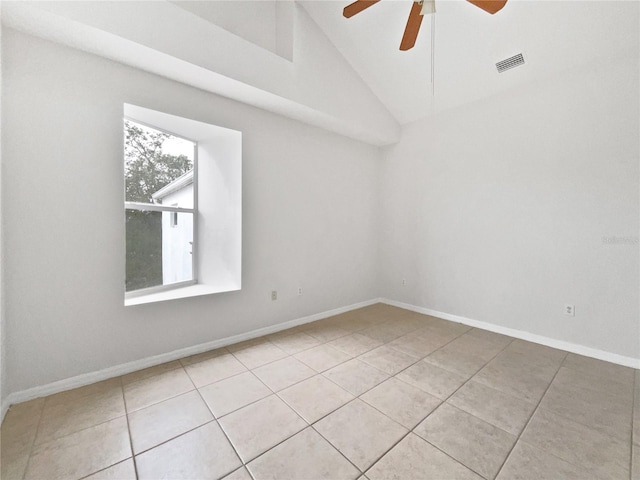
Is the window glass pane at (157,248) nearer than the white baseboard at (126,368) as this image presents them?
No

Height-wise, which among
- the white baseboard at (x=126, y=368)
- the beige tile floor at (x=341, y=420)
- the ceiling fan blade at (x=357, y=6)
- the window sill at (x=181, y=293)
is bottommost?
the beige tile floor at (x=341, y=420)

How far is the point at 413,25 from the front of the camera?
2.06 metres

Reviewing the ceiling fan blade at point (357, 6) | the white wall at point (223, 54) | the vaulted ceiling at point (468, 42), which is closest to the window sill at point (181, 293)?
the white wall at point (223, 54)

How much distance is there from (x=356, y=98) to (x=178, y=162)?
2.40 m

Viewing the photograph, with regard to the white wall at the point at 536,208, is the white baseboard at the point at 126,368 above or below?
below

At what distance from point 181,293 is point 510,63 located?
426 centimetres

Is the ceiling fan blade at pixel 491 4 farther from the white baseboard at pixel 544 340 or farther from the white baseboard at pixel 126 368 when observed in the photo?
the white baseboard at pixel 126 368

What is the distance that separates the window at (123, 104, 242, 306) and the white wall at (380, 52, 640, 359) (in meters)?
2.68

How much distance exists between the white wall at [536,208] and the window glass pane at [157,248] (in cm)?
320

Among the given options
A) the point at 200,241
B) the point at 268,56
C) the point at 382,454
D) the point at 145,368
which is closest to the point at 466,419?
the point at 382,454

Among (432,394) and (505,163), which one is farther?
(505,163)

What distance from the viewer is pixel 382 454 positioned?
4.91 feet

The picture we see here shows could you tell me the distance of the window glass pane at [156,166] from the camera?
272cm

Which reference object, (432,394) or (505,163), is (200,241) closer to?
(432,394)
